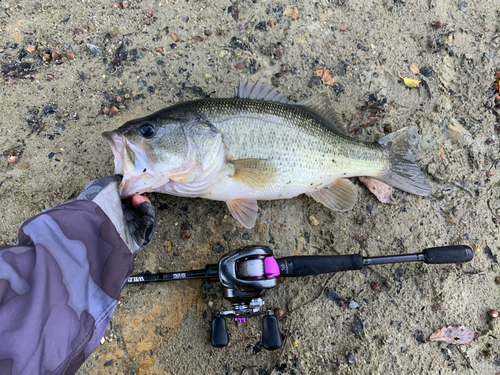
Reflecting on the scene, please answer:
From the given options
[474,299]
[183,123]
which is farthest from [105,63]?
[474,299]

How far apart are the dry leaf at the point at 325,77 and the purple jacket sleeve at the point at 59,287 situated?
2.33m

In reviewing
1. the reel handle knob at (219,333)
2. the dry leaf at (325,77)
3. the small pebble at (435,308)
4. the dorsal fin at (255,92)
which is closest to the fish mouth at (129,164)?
the dorsal fin at (255,92)

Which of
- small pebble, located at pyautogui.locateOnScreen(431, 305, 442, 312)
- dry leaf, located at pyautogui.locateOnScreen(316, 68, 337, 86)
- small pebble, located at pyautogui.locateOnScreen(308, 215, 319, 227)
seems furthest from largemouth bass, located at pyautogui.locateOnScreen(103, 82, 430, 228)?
small pebble, located at pyautogui.locateOnScreen(431, 305, 442, 312)

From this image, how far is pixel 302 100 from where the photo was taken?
8.82ft

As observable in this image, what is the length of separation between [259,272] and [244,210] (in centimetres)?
64

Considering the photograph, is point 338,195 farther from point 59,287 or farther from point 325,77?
point 59,287

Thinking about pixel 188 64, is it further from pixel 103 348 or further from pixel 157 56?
pixel 103 348

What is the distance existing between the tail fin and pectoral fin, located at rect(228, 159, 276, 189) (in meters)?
1.08

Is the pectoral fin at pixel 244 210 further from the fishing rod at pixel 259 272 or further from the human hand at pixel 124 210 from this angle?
the human hand at pixel 124 210

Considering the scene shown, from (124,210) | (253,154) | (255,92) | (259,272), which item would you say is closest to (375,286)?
(259,272)

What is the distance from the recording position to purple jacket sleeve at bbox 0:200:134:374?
1.30 m

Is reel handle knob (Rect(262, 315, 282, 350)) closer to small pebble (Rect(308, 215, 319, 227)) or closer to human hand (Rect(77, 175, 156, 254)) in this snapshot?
small pebble (Rect(308, 215, 319, 227))

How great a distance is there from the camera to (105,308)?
1.60m

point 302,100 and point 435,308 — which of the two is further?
point 302,100
